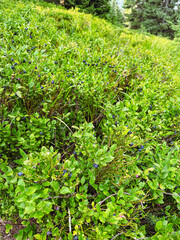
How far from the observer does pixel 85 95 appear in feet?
A: 6.70

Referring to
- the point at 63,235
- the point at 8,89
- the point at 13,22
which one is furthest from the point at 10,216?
the point at 13,22

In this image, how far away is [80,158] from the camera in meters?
1.43

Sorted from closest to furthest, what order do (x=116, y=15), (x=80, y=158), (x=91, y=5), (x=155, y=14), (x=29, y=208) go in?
(x=29, y=208), (x=80, y=158), (x=91, y=5), (x=155, y=14), (x=116, y=15)

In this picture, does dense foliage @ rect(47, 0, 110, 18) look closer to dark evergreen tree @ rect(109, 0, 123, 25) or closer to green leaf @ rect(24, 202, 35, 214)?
dark evergreen tree @ rect(109, 0, 123, 25)

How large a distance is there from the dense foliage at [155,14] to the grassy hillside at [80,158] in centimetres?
2333

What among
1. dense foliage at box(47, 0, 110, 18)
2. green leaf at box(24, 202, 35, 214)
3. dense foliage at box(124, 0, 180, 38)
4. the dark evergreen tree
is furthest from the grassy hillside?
dense foliage at box(124, 0, 180, 38)

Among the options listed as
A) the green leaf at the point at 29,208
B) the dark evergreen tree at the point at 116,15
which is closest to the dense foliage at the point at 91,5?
the dark evergreen tree at the point at 116,15

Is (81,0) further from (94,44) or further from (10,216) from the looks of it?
(10,216)

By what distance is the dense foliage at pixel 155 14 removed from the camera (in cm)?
Answer: 2023

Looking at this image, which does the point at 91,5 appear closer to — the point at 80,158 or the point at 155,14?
the point at 80,158

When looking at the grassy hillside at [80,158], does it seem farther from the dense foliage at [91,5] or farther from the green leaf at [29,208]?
the dense foliage at [91,5]

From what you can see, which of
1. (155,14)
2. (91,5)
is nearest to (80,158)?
(91,5)

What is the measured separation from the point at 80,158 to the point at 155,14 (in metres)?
25.7

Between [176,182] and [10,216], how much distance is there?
59.4 inches
